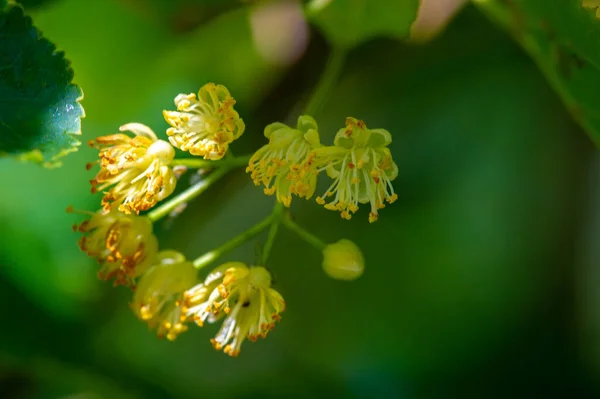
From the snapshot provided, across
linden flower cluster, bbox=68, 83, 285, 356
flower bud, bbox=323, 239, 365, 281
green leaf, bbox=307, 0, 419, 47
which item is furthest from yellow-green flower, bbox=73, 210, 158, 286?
green leaf, bbox=307, 0, 419, 47

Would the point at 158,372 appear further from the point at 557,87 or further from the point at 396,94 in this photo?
the point at 557,87

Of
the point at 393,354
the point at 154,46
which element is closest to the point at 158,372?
the point at 393,354

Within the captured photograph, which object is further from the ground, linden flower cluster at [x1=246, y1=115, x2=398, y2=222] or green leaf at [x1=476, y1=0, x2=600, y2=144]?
green leaf at [x1=476, y1=0, x2=600, y2=144]

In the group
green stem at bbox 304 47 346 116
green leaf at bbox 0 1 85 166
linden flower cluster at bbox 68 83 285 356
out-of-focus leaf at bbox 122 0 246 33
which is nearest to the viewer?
green leaf at bbox 0 1 85 166

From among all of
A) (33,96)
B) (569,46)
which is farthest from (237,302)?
(569,46)

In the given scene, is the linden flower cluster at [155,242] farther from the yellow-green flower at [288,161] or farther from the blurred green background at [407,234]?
the blurred green background at [407,234]

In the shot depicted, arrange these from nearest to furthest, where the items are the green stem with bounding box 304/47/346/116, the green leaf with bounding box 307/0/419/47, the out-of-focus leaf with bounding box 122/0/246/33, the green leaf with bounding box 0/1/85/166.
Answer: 1. the green leaf with bounding box 0/1/85/166
2. the green stem with bounding box 304/47/346/116
3. the green leaf with bounding box 307/0/419/47
4. the out-of-focus leaf with bounding box 122/0/246/33

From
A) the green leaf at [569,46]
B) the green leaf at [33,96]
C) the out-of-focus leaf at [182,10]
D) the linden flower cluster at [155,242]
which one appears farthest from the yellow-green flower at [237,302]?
the out-of-focus leaf at [182,10]

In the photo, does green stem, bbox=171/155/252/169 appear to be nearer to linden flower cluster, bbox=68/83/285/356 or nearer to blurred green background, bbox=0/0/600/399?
linden flower cluster, bbox=68/83/285/356

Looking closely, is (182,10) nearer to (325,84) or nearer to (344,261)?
(325,84)
